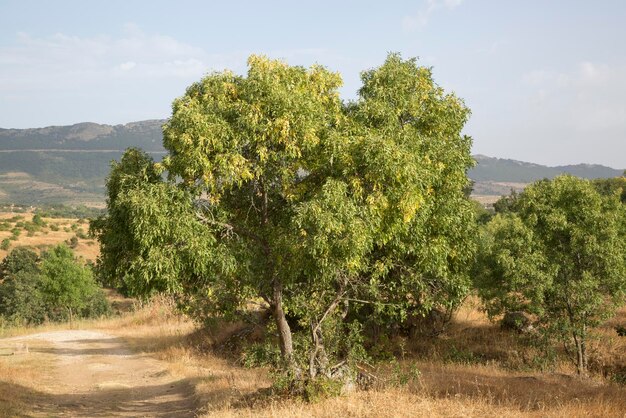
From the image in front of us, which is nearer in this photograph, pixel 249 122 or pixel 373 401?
pixel 249 122

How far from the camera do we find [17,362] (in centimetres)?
2744

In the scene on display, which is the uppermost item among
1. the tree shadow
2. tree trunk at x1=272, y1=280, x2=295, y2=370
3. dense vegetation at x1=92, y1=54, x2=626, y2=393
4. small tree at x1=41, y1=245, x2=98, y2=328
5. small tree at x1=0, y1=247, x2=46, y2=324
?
dense vegetation at x1=92, y1=54, x2=626, y2=393

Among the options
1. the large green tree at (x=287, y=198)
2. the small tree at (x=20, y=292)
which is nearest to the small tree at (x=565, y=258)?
the large green tree at (x=287, y=198)

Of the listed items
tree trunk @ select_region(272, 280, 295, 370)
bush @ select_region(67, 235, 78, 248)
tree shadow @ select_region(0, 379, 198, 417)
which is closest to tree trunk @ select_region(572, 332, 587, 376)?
tree trunk @ select_region(272, 280, 295, 370)

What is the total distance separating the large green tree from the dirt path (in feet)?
20.5

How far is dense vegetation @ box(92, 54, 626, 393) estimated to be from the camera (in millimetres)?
12156

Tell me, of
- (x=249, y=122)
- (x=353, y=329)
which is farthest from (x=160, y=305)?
(x=249, y=122)

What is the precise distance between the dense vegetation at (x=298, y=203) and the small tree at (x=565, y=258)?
8143 millimetres

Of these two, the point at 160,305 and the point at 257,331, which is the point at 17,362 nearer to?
the point at 257,331

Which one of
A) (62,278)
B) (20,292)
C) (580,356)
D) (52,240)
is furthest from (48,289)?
(52,240)

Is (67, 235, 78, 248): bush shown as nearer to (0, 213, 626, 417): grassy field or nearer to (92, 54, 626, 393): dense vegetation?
(0, 213, 626, 417): grassy field

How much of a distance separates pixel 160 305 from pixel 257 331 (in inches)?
768

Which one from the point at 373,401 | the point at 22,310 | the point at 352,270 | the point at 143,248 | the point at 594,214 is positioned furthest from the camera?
the point at 22,310

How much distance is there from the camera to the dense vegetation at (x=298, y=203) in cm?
1216
